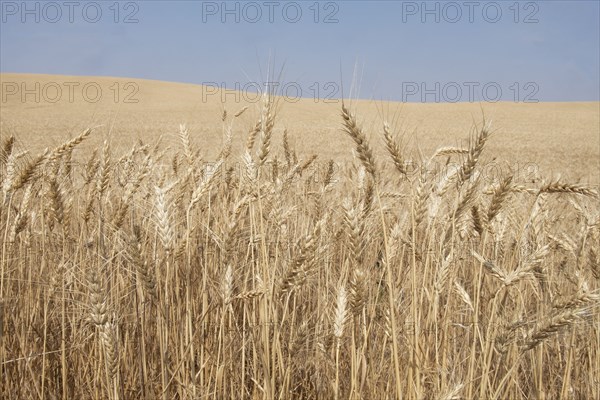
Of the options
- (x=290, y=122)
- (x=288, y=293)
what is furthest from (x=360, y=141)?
(x=290, y=122)

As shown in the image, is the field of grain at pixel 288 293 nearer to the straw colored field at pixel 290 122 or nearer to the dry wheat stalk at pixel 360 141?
the dry wheat stalk at pixel 360 141

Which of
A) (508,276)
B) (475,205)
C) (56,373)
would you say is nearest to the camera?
(508,276)

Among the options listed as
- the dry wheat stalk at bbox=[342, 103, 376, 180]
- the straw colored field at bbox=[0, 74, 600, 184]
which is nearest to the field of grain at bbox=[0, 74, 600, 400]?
the dry wheat stalk at bbox=[342, 103, 376, 180]

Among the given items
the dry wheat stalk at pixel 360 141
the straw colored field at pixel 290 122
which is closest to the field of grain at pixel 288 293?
the dry wheat stalk at pixel 360 141

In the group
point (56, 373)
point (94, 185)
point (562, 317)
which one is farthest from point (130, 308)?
point (562, 317)

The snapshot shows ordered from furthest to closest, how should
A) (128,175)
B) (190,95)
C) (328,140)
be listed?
(190,95) < (328,140) < (128,175)

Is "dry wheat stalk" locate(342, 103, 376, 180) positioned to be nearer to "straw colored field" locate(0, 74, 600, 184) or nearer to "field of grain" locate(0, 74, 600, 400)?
"field of grain" locate(0, 74, 600, 400)

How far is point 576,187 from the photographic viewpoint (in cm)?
170

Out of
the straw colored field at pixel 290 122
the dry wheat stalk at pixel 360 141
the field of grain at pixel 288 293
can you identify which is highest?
the straw colored field at pixel 290 122

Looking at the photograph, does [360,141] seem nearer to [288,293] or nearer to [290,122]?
[288,293]

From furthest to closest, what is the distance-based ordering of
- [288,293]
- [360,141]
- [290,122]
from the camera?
[290,122], [288,293], [360,141]

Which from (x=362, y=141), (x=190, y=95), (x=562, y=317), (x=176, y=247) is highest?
(x=190, y=95)

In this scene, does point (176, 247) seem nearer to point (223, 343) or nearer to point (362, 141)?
point (223, 343)

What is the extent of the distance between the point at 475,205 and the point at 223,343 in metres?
1.12
